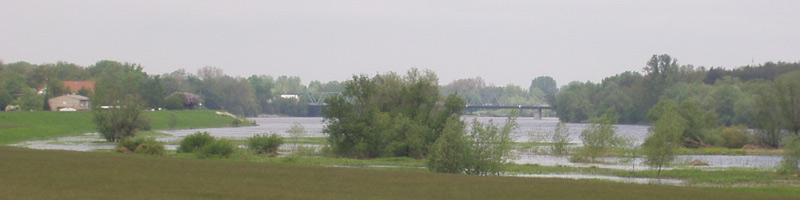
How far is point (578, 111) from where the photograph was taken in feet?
646

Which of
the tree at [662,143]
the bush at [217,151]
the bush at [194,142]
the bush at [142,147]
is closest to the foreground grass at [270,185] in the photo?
the tree at [662,143]

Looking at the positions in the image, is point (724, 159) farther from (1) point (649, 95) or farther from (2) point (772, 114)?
(1) point (649, 95)

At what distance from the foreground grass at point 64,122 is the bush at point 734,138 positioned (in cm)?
8220

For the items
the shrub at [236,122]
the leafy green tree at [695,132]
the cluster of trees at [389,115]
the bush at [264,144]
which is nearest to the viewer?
the cluster of trees at [389,115]

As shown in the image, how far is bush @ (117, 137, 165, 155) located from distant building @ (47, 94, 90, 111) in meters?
106

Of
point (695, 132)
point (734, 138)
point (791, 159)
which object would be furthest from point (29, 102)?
point (791, 159)

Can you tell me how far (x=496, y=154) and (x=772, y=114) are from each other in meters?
61.1

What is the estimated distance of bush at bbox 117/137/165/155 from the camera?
202ft

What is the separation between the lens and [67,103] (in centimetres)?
16462

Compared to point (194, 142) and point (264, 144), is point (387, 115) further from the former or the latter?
point (194, 142)

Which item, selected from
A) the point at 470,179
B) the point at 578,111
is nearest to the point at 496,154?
the point at 470,179

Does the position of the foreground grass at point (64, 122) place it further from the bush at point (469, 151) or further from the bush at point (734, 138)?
the bush at point (734, 138)

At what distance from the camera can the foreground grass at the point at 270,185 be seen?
27.5m

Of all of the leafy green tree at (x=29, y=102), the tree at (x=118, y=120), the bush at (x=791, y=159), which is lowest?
the bush at (x=791, y=159)
